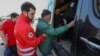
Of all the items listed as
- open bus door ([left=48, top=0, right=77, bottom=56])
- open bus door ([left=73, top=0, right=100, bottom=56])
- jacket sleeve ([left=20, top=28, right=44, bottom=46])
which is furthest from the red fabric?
open bus door ([left=73, top=0, right=100, bottom=56])

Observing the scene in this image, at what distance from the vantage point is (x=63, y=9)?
422 centimetres

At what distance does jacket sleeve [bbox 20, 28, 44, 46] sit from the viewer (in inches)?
134

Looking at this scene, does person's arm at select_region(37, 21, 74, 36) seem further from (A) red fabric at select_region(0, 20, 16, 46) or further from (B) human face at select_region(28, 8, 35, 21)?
(A) red fabric at select_region(0, 20, 16, 46)

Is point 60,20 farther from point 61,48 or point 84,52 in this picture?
point 84,52

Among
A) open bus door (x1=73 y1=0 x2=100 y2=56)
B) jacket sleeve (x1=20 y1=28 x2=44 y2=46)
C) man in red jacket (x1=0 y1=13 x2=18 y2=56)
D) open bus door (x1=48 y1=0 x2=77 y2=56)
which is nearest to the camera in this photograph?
open bus door (x1=73 y1=0 x2=100 y2=56)

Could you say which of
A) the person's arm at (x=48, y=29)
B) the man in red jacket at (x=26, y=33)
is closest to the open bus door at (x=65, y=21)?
the person's arm at (x=48, y=29)

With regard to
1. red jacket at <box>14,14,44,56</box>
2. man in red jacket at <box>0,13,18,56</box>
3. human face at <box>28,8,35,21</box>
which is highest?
human face at <box>28,8,35,21</box>

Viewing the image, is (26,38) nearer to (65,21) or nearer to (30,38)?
(30,38)

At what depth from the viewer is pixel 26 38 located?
3441 mm

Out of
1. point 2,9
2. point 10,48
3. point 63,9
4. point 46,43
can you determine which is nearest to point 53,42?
point 46,43

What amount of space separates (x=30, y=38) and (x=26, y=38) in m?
0.04

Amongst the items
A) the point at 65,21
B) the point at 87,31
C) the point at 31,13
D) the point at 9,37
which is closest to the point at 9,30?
the point at 9,37

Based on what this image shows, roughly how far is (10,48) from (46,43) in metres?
1.65

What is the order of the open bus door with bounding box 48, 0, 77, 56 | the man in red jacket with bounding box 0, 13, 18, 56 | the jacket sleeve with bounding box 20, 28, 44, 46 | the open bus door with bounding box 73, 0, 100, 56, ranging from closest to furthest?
the open bus door with bounding box 73, 0, 100, 56, the open bus door with bounding box 48, 0, 77, 56, the jacket sleeve with bounding box 20, 28, 44, 46, the man in red jacket with bounding box 0, 13, 18, 56
